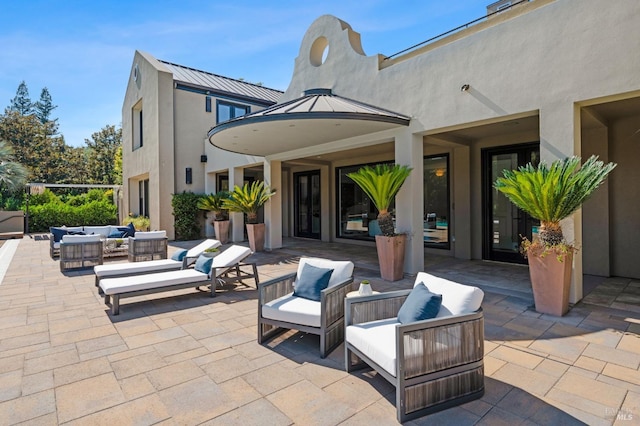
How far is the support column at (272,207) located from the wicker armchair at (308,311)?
7141mm

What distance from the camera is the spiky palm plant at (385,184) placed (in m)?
7.12

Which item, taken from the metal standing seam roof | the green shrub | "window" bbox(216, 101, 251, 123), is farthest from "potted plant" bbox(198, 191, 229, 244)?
the metal standing seam roof

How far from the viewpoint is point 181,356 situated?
3.76 meters

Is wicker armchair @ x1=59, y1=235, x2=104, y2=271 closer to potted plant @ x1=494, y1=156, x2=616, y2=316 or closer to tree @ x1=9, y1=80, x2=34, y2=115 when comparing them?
potted plant @ x1=494, y1=156, x2=616, y2=316

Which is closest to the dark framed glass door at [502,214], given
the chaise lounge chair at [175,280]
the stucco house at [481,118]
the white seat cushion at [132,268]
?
the stucco house at [481,118]

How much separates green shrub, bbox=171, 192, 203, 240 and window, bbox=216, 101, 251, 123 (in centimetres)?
391

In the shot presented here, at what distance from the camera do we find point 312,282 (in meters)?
4.46

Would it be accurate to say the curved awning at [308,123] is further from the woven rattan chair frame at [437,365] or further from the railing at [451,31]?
the woven rattan chair frame at [437,365]

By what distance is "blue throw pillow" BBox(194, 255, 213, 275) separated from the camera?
6.32 metres

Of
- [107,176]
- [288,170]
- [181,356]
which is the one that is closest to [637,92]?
[181,356]

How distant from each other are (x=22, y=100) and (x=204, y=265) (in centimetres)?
5099

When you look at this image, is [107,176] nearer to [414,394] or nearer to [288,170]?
[288,170]

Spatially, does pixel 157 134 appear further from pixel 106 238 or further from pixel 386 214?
pixel 386 214

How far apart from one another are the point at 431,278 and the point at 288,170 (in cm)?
1276
